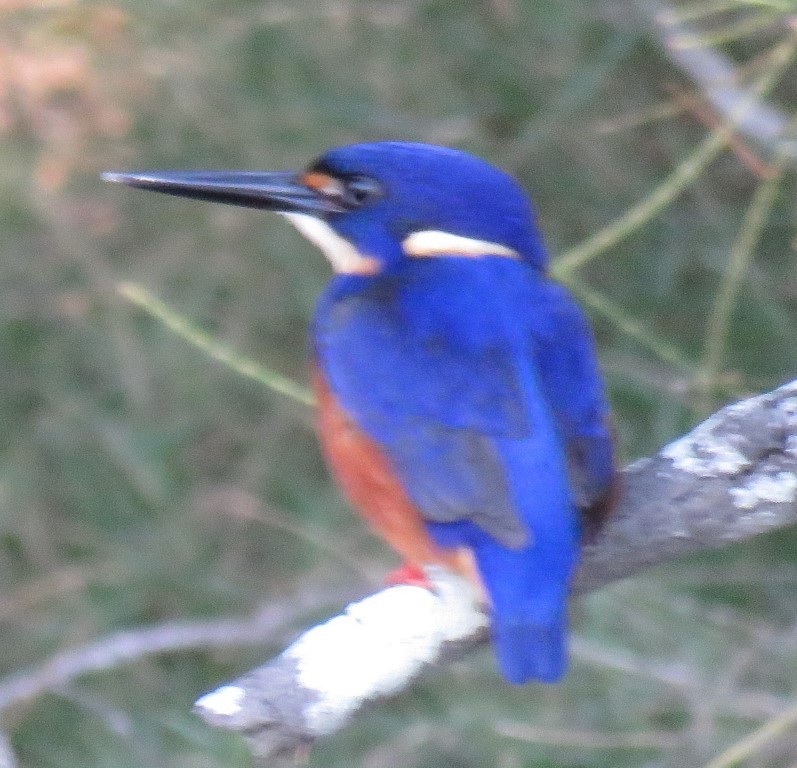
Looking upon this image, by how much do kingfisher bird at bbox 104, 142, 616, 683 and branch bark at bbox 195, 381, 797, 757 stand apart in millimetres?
46

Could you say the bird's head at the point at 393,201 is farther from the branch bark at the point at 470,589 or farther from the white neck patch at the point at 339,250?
the branch bark at the point at 470,589

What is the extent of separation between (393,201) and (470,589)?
1.83 ft

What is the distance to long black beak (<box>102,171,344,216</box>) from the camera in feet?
6.97

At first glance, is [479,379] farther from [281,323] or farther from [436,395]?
[281,323]

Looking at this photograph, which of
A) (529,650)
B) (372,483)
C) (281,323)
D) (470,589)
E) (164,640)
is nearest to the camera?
(529,650)

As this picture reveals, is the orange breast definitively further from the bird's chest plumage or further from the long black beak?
the long black beak

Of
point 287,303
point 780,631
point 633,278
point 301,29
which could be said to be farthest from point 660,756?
point 301,29

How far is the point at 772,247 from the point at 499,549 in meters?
1.52

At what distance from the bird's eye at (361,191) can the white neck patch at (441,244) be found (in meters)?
0.07

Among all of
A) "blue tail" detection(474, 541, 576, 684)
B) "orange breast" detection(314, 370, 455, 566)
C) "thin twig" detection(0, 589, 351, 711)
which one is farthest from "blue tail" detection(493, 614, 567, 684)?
"thin twig" detection(0, 589, 351, 711)

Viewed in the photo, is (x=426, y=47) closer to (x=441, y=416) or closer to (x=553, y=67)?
(x=553, y=67)

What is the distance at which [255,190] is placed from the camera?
2.13m

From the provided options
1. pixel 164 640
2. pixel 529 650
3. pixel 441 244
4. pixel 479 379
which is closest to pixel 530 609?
pixel 529 650

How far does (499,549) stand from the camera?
5.58 feet
